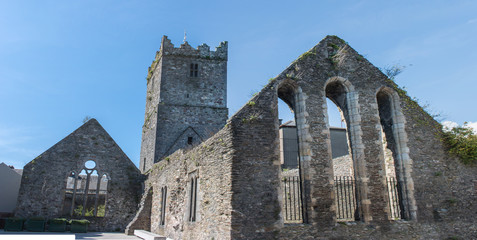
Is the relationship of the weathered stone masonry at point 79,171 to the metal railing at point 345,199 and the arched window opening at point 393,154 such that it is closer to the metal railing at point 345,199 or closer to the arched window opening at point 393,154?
the metal railing at point 345,199

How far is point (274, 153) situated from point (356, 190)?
2866mm

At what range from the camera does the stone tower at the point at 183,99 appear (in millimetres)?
23625

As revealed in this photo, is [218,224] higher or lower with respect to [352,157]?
lower

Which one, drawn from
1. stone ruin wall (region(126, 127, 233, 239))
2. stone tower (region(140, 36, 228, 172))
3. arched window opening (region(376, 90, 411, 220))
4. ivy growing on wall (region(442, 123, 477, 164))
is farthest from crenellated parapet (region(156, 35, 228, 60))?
ivy growing on wall (region(442, 123, 477, 164))

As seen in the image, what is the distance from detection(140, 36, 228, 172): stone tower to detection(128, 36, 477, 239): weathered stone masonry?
11181 mm

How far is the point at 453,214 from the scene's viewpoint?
10703 millimetres

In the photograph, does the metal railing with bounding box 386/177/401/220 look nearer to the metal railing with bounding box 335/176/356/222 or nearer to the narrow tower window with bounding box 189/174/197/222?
the metal railing with bounding box 335/176/356/222

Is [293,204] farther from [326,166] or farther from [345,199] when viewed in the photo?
[326,166]

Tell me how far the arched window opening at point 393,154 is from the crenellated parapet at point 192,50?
16382 mm

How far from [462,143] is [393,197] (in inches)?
120

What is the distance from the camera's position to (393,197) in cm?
1084

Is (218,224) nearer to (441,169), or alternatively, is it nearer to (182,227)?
(182,227)

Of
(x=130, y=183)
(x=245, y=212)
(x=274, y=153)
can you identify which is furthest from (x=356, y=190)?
(x=130, y=183)

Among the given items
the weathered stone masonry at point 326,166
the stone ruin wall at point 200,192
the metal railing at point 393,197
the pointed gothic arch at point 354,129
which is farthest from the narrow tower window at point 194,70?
the metal railing at point 393,197
